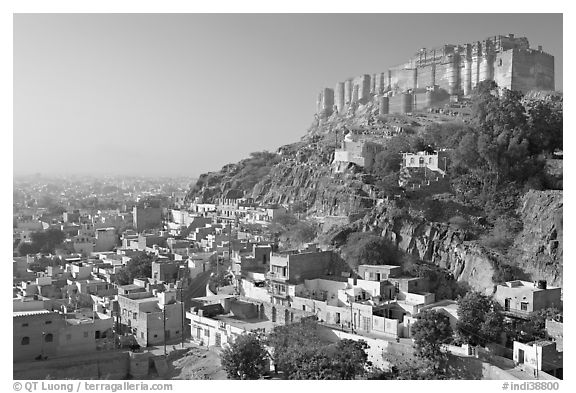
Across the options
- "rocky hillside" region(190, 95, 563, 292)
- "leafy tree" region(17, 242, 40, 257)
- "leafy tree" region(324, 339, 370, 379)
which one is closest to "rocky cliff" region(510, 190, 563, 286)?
"rocky hillside" region(190, 95, 563, 292)

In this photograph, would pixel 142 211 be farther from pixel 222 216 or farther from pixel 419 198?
pixel 419 198

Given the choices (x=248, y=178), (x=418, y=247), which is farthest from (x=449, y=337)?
(x=248, y=178)

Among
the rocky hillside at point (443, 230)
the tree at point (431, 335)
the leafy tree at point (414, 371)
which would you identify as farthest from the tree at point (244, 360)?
the rocky hillside at point (443, 230)

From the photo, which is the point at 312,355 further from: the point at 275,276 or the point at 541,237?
the point at 541,237

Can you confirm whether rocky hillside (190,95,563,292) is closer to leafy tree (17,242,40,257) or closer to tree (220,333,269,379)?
tree (220,333,269,379)

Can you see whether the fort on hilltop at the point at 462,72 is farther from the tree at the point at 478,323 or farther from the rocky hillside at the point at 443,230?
Answer: the tree at the point at 478,323

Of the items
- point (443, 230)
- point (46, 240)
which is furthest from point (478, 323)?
point (46, 240)
